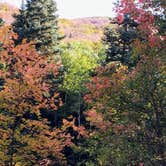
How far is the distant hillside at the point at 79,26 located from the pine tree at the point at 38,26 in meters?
49.3

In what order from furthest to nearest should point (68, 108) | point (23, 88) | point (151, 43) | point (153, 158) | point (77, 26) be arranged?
point (77, 26), point (68, 108), point (23, 88), point (153, 158), point (151, 43)

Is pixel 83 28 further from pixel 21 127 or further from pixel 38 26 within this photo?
pixel 21 127

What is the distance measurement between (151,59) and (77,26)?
9476cm

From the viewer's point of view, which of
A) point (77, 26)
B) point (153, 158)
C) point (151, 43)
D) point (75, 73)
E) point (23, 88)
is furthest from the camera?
point (77, 26)

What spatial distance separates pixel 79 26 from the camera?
348 ft

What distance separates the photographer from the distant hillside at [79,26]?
90.7 metres

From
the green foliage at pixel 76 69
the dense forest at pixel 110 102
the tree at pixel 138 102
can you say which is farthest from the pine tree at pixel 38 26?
the tree at pixel 138 102

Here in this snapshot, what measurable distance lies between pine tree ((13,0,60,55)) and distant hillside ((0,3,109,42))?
49.3 meters

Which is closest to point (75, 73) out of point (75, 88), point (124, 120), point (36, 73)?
point (75, 88)

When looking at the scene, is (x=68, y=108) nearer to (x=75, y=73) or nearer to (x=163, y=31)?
(x=75, y=73)

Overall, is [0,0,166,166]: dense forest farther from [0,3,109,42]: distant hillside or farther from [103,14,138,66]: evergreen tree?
[0,3,109,42]: distant hillside

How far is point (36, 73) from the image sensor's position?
18047 mm

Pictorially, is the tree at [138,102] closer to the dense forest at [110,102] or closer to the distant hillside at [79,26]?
the dense forest at [110,102]

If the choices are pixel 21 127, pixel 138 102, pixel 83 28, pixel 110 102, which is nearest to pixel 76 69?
pixel 21 127
